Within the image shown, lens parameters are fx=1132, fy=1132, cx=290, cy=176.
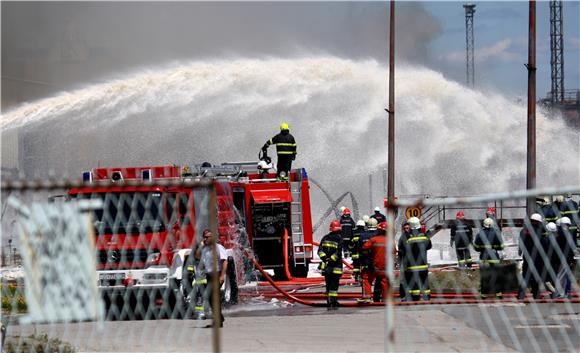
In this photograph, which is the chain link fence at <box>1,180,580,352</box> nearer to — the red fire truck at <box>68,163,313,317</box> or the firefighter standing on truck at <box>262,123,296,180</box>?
the red fire truck at <box>68,163,313,317</box>

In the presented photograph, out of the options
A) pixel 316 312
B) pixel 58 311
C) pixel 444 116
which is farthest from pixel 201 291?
pixel 444 116

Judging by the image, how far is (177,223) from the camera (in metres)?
12.1

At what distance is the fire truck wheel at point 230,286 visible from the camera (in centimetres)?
1700

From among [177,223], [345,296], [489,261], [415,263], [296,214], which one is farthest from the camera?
[296,214]

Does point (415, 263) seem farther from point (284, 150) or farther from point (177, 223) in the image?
point (284, 150)

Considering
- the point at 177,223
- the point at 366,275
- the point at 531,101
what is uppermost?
the point at 531,101

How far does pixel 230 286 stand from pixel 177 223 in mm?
5350

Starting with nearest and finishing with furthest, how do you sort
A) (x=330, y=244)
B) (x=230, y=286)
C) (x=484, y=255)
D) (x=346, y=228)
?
(x=484, y=255) → (x=330, y=244) → (x=230, y=286) → (x=346, y=228)

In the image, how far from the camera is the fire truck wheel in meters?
17.0

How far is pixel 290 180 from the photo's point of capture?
21094mm

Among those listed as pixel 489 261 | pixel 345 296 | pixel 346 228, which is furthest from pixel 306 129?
pixel 489 261

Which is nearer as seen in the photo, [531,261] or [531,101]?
[531,261]

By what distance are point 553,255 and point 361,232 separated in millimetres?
8911

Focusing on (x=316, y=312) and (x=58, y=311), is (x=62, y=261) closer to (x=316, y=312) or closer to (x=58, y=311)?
(x=58, y=311)
